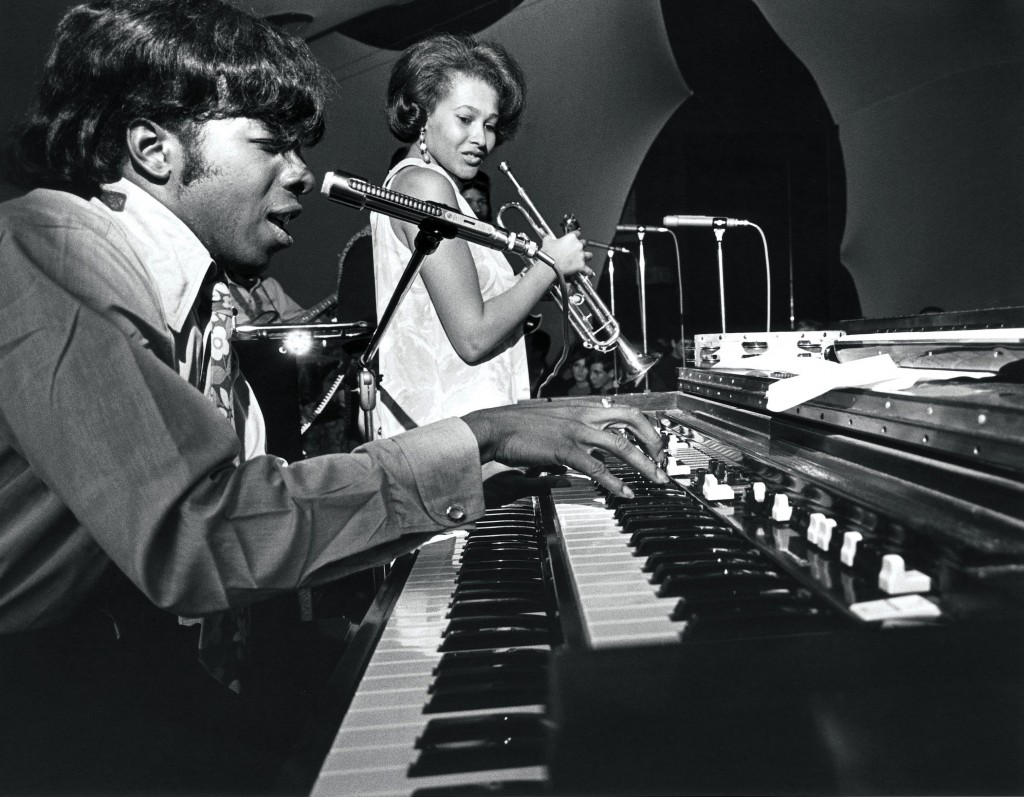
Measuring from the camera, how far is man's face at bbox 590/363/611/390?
15.4 feet

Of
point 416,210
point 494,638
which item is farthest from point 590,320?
point 494,638

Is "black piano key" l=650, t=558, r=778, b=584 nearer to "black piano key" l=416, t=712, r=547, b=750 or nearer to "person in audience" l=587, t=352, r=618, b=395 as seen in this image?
"black piano key" l=416, t=712, r=547, b=750

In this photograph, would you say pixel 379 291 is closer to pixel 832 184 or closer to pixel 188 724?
pixel 188 724

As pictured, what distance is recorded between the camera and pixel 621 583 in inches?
37.9

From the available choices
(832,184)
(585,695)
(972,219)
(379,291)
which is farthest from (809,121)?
(585,695)

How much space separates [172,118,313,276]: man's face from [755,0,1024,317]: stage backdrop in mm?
3280

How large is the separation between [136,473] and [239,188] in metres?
0.69

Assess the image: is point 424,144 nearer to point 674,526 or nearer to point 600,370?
point 674,526

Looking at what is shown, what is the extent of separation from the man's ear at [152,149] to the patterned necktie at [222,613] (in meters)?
0.21

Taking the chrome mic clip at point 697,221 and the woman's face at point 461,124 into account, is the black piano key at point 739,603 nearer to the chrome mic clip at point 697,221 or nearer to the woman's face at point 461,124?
the woman's face at point 461,124

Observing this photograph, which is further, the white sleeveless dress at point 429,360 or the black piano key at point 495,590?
the white sleeveless dress at point 429,360

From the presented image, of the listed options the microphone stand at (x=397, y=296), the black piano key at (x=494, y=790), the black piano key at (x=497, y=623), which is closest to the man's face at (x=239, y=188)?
the microphone stand at (x=397, y=296)

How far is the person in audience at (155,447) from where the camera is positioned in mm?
814

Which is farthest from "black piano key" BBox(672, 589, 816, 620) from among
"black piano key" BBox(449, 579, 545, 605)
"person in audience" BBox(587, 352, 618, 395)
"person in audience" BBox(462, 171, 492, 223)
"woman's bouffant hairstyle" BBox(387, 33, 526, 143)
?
"person in audience" BBox(587, 352, 618, 395)
